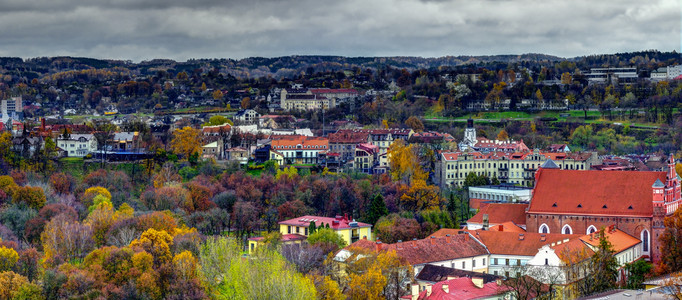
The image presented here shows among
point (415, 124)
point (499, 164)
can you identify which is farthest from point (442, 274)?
point (415, 124)

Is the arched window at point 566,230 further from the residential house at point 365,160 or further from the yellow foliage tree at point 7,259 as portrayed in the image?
the residential house at point 365,160

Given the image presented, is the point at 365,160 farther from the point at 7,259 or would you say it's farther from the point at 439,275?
the point at 7,259

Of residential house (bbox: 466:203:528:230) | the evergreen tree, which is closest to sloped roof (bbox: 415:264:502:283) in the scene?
residential house (bbox: 466:203:528:230)

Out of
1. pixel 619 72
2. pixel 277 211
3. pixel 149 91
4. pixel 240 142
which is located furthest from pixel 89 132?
pixel 619 72

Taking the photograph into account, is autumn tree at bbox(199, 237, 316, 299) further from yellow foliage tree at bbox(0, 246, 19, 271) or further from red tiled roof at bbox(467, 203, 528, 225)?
red tiled roof at bbox(467, 203, 528, 225)

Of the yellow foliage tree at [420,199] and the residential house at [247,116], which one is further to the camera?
the residential house at [247,116]

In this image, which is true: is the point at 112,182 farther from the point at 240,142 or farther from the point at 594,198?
the point at 594,198

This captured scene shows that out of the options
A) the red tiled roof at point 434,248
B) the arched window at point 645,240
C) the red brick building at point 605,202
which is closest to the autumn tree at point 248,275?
the red tiled roof at point 434,248
